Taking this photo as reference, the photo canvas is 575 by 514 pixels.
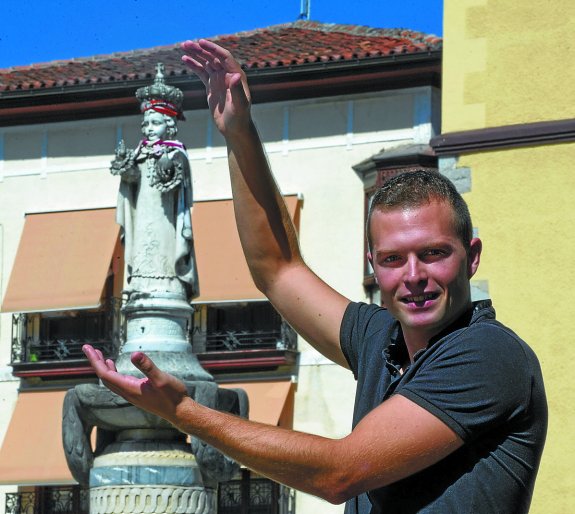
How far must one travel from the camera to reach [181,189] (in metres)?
9.65

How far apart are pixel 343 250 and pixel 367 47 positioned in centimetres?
302

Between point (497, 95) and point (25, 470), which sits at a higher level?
point (497, 95)

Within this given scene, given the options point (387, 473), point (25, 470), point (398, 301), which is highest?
point (398, 301)

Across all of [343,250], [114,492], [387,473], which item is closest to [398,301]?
[387,473]

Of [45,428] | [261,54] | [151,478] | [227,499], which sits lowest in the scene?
[227,499]

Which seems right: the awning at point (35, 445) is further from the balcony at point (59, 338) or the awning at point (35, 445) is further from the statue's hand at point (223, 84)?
the statue's hand at point (223, 84)

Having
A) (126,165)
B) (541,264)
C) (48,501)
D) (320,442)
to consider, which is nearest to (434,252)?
(320,442)

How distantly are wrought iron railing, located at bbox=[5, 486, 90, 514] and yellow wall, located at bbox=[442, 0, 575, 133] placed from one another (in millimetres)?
13126

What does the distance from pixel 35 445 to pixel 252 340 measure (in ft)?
11.3

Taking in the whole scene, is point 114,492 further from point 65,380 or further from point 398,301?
point 65,380

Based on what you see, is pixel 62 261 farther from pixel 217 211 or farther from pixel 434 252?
pixel 434 252

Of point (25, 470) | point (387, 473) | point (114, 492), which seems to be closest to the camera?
point (387, 473)

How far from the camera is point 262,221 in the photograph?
318 centimetres

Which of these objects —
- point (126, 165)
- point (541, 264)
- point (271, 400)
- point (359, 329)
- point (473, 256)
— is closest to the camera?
point (473, 256)
